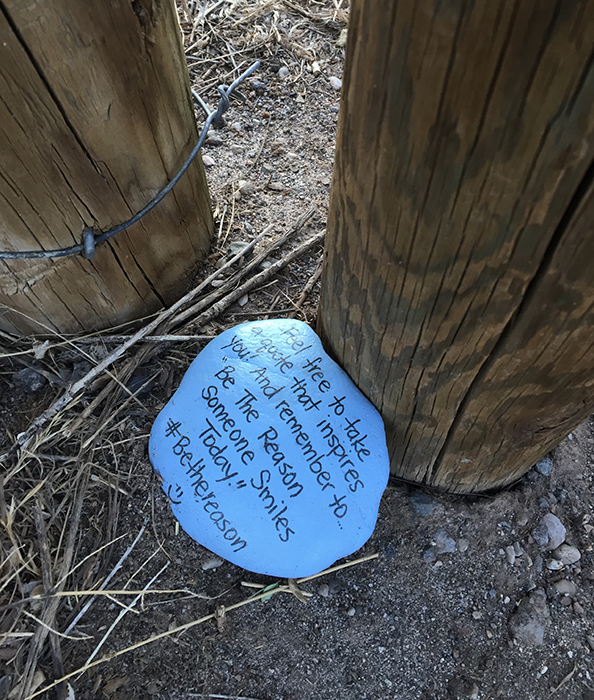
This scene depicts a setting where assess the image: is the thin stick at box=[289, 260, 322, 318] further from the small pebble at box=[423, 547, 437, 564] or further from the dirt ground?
the small pebble at box=[423, 547, 437, 564]

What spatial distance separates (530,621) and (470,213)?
1.53 meters

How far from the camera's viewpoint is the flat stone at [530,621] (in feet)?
5.48

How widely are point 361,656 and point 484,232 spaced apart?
145 cm

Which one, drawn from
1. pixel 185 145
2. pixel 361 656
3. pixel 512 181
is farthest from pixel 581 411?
pixel 185 145

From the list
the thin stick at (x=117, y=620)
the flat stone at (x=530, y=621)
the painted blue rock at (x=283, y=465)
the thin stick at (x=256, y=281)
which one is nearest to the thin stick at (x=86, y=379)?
the thin stick at (x=256, y=281)

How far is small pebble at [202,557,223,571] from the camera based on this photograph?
5.49 ft

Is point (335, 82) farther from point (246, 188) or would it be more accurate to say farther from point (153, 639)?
point (153, 639)

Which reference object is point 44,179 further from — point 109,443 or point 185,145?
point 109,443

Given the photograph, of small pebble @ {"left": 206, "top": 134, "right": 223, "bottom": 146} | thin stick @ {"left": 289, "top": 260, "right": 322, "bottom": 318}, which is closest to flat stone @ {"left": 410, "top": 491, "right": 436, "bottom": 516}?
thin stick @ {"left": 289, "top": 260, "right": 322, "bottom": 318}

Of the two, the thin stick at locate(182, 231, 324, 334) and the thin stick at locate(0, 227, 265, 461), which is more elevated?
Answer: the thin stick at locate(0, 227, 265, 461)

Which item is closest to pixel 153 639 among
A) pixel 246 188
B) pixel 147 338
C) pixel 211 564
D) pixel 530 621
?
pixel 211 564

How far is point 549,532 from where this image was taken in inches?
71.6

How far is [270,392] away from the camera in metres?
1.64

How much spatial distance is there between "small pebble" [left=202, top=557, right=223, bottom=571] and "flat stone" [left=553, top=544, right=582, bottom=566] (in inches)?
46.4
